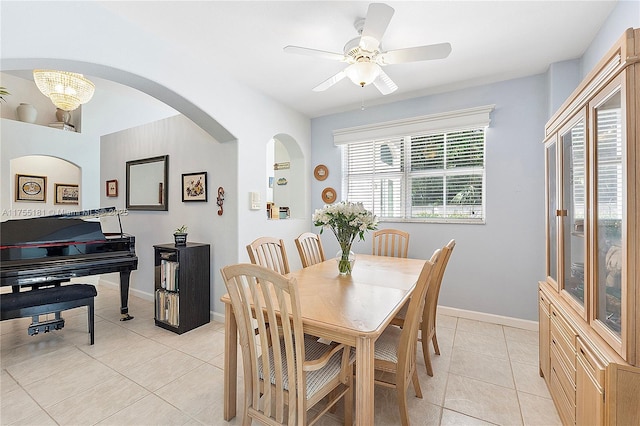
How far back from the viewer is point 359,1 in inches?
75.2

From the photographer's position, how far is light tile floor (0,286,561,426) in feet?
5.73

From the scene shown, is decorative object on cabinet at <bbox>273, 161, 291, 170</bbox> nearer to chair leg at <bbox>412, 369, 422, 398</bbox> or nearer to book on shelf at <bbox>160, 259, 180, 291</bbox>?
book on shelf at <bbox>160, 259, 180, 291</bbox>

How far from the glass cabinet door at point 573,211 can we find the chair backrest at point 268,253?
1897 millimetres

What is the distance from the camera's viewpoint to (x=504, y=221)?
122 inches

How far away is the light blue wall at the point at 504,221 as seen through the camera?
2.97 metres

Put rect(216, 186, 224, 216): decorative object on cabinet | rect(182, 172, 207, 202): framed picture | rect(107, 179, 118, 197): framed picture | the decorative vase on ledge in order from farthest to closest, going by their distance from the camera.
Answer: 1. the decorative vase on ledge
2. rect(107, 179, 118, 197): framed picture
3. rect(182, 172, 207, 202): framed picture
4. rect(216, 186, 224, 216): decorative object on cabinet

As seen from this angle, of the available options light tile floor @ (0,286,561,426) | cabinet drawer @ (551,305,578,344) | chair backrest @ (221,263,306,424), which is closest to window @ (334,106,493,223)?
light tile floor @ (0,286,561,426)

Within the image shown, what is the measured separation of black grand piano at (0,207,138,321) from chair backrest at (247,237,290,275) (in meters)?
1.77

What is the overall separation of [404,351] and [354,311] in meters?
0.35

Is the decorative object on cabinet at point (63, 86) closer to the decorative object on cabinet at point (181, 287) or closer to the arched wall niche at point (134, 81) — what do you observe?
the arched wall niche at point (134, 81)

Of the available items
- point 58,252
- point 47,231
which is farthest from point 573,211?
point 47,231

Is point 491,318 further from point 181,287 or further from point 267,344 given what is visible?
point 181,287

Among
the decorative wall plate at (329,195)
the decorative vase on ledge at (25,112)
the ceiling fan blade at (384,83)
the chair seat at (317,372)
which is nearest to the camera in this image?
the chair seat at (317,372)

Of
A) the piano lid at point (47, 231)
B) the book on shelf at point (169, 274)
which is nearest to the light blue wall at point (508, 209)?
the book on shelf at point (169, 274)
